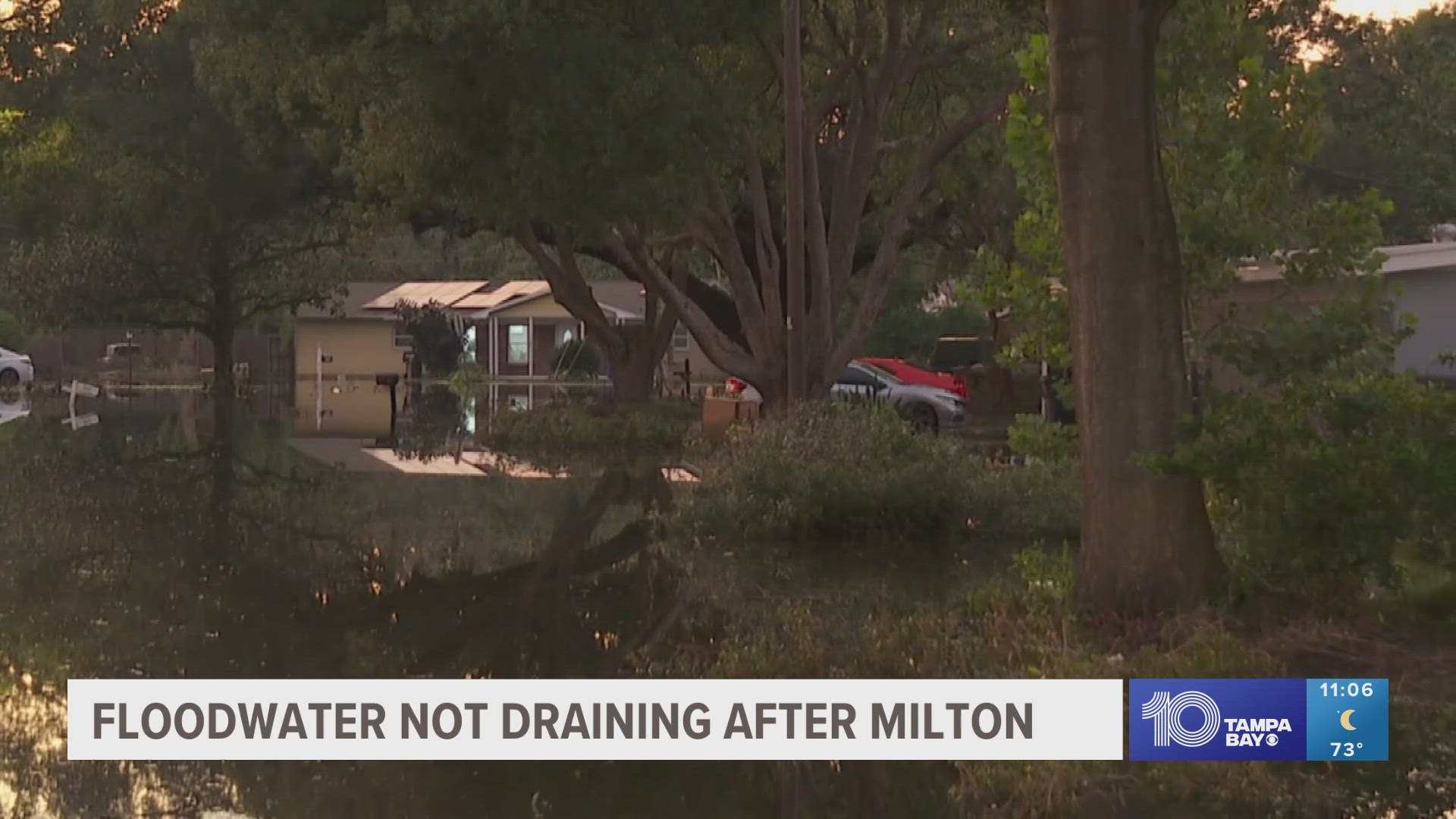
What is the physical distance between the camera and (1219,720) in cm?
890

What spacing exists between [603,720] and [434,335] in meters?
67.7

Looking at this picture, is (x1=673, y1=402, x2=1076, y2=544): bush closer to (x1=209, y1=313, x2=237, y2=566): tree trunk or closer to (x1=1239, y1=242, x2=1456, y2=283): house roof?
(x1=209, y1=313, x2=237, y2=566): tree trunk

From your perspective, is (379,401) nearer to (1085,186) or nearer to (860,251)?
(860,251)

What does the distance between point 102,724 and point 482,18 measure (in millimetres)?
15909

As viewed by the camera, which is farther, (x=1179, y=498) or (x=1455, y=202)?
(x=1455, y=202)

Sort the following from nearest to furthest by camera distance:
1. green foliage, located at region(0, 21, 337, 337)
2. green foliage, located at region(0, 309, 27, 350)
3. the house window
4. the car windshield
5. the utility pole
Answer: the utility pole
the car windshield
green foliage, located at region(0, 21, 337, 337)
green foliage, located at region(0, 309, 27, 350)
the house window

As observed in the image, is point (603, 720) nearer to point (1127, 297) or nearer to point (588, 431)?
point (1127, 297)

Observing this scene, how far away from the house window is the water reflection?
178ft

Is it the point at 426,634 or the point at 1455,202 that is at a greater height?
the point at 1455,202

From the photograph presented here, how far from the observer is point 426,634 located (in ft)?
42.3

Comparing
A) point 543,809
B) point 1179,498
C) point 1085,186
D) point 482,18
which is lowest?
point 543,809

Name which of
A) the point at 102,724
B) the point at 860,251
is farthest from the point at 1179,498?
the point at 860,251

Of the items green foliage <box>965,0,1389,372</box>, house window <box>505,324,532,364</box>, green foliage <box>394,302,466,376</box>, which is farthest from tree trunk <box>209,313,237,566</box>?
house window <box>505,324,532,364</box>

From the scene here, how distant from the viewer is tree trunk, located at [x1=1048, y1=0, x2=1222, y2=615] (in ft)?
36.4
